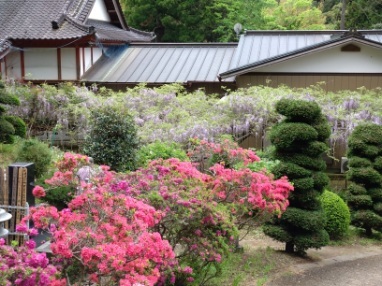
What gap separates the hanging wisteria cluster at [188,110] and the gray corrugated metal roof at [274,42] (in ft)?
11.8

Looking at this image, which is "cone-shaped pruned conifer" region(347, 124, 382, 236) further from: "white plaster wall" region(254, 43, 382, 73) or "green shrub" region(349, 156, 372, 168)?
"white plaster wall" region(254, 43, 382, 73)

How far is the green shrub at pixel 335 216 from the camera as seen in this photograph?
8.84 meters

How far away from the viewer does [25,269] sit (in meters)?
3.49

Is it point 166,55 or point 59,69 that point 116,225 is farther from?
point 166,55

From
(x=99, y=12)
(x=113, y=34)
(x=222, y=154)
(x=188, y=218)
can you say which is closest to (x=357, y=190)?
(x=222, y=154)

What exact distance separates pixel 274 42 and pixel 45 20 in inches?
325

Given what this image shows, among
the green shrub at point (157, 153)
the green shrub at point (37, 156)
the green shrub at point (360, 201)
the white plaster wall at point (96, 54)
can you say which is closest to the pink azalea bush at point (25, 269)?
the green shrub at point (37, 156)

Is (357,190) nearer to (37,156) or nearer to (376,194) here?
(376,194)

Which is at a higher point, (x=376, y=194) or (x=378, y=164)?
(x=378, y=164)

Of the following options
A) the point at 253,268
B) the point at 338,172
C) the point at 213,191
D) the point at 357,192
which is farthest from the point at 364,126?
the point at 213,191

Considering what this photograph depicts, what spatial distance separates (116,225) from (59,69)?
45.0 ft

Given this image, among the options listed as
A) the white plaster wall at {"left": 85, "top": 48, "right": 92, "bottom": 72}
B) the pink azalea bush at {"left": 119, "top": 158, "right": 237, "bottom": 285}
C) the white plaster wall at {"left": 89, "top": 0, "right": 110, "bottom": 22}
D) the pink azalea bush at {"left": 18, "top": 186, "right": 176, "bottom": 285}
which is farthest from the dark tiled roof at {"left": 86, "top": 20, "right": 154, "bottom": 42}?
the pink azalea bush at {"left": 18, "top": 186, "right": 176, "bottom": 285}

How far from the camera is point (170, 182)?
5887mm

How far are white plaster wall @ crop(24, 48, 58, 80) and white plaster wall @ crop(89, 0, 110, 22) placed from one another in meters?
3.12
